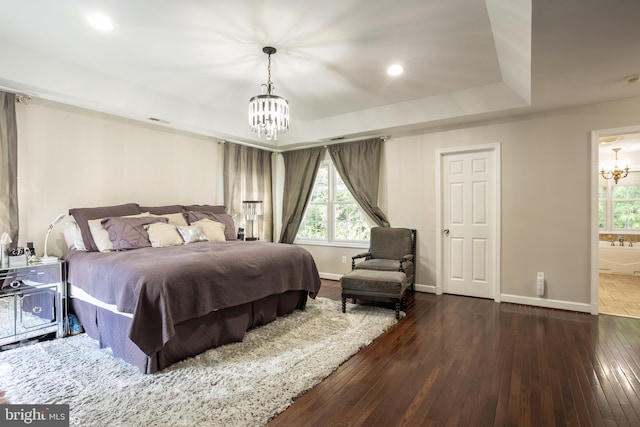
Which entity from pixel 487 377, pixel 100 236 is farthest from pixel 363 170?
pixel 100 236

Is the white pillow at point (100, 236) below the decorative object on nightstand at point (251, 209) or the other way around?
below

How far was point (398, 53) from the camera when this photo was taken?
312cm

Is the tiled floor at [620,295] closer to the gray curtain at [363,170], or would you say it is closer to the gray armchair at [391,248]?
the gray armchair at [391,248]

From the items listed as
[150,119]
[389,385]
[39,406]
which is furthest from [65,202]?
[389,385]

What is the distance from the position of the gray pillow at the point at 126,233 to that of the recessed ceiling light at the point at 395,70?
3.21 meters

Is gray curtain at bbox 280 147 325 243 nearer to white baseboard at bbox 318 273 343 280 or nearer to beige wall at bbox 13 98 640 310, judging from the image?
white baseboard at bbox 318 273 343 280

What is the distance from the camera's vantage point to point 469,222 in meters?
4.59

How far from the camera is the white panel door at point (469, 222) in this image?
4.44 meters

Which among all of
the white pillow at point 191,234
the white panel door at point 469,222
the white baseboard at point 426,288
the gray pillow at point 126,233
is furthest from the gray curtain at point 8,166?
the white panel door at point 469,222

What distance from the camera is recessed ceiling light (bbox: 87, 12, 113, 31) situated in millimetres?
2525

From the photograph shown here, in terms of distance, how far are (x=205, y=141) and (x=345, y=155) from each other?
2.29 metres

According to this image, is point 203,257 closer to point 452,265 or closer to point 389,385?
point 389,385

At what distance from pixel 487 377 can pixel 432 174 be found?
120 inches

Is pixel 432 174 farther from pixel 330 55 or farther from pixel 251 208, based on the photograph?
pixel 251 208
